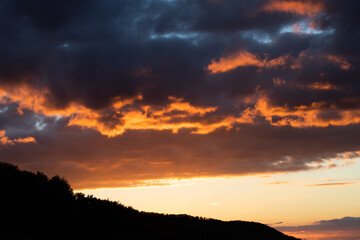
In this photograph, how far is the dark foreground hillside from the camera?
99.0ft

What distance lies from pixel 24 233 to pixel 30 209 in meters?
2.01

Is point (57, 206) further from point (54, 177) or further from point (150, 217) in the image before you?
point (150, 217)

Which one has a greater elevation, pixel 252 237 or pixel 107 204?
pixel 107 204

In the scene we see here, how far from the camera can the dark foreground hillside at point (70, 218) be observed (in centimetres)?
3019

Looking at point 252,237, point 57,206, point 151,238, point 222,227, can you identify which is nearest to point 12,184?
point 57,206

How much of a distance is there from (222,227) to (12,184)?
19.6m

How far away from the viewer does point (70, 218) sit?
3216 centimetres

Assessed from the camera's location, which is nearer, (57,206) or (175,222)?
(57,206)

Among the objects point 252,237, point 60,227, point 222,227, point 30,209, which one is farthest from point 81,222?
point 252,237

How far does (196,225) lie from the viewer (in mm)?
40531

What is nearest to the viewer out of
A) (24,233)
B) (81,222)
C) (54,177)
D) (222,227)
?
(24,233)

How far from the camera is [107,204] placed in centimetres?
3838

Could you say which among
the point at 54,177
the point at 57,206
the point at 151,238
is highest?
the point at 54,177

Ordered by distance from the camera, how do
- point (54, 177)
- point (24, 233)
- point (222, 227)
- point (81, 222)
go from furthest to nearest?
point (222, 227)
point (54, 177)
point (81, 222)
point (24, 233)
